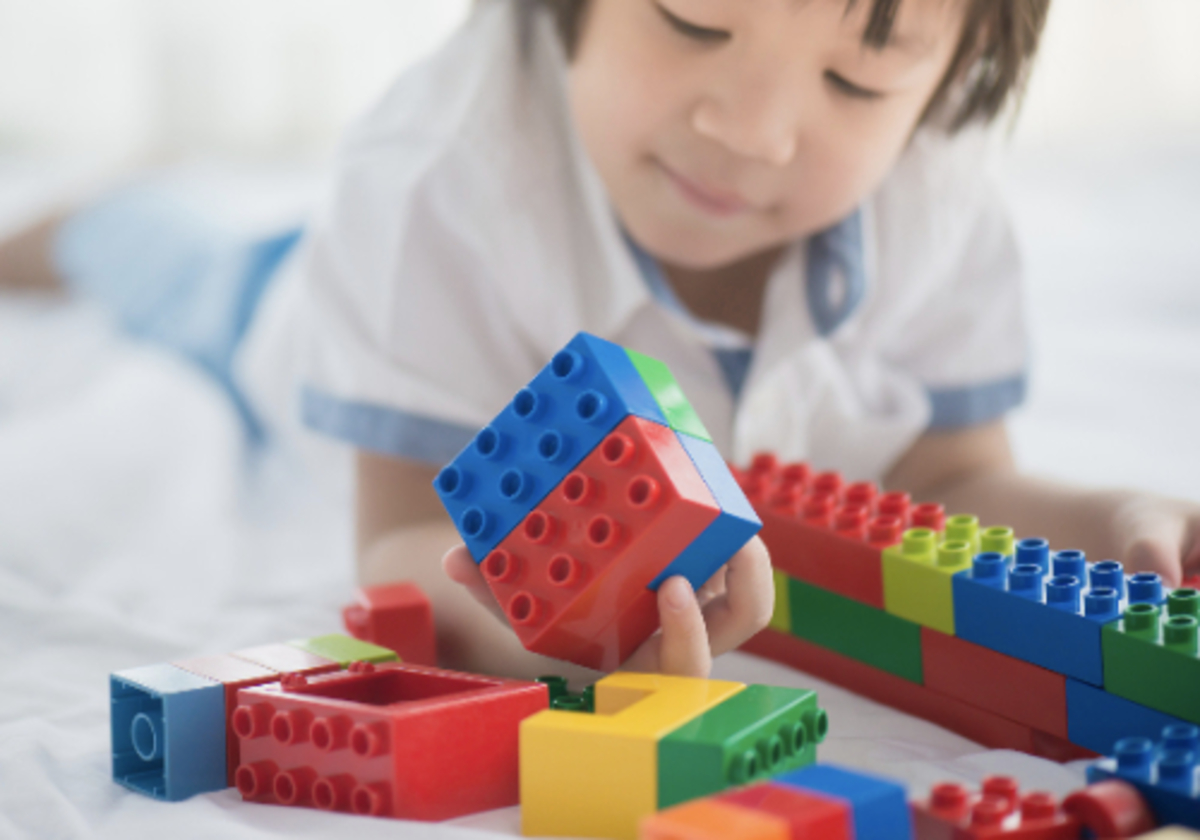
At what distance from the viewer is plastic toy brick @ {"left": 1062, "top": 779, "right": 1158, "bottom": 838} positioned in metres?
0.44

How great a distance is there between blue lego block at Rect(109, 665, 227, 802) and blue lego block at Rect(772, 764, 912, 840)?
0.27m

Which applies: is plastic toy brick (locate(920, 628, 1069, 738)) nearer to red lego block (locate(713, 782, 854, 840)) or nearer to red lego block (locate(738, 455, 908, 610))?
red lego block (locate(738, 455, 908, 610))

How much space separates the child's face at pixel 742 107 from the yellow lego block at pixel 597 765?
1.30ft

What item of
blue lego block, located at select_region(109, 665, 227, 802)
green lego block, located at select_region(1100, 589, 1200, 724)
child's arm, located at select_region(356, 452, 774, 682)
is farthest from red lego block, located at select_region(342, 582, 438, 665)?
green lego block, located at select_region(1100, 589, 1200, 724)

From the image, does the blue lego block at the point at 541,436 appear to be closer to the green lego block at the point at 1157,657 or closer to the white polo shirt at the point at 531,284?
the green lego block at the point at 1157,657

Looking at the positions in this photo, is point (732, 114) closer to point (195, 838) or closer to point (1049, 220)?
point (195, 838)

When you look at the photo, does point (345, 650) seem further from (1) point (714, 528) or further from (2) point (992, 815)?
(2) point (992, 815)

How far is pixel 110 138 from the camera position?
8.29 ft

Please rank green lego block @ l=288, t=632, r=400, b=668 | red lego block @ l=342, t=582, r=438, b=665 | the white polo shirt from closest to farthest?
green lego block @ l=288, t=632, r=400, b=668 < red lego block @ l=342, t=582, r=438, b=665 < the white polo shirt

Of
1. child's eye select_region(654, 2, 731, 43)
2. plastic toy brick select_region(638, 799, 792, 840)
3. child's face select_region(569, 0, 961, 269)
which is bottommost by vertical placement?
plastic toy brick select_region(638, 799, 792, 840)

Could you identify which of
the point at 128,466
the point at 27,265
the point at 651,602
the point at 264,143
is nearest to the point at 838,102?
the point at 651,602

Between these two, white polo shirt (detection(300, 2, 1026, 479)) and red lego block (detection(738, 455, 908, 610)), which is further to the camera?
white polo shirt (detection(300, 2, 1026, 479))

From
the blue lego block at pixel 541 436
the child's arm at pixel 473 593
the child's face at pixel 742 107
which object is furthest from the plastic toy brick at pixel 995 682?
the child's face at pixel 742 107

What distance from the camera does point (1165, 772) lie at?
45 cm
